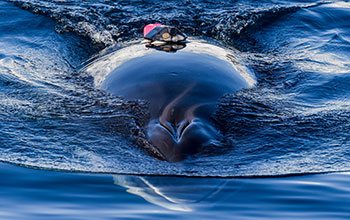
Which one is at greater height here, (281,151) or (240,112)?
(240,112)

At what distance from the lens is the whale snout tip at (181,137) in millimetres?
4949

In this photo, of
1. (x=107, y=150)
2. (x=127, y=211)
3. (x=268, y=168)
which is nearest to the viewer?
(x=127, y=211)

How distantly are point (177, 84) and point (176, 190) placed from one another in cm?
199

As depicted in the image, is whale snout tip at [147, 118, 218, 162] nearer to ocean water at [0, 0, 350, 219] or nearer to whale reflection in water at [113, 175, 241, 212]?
ocean water at [0, 0, 350, 219]

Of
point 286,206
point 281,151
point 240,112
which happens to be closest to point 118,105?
point 240,112

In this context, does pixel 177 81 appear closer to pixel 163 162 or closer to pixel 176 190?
pixel 163 162

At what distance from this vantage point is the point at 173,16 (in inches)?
441

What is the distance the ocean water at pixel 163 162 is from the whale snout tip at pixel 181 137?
111mm

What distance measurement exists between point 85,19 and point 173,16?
1.82 meters

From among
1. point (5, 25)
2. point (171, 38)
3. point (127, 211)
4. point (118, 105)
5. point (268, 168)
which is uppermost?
point (5, 25)

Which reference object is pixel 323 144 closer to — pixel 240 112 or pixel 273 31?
pixel 240 112

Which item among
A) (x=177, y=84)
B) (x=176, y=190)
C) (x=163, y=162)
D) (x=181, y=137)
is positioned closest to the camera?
(x=176, y=190)

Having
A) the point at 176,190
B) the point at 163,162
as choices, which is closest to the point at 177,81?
the point at 163,162

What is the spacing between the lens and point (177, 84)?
611 centimetres
